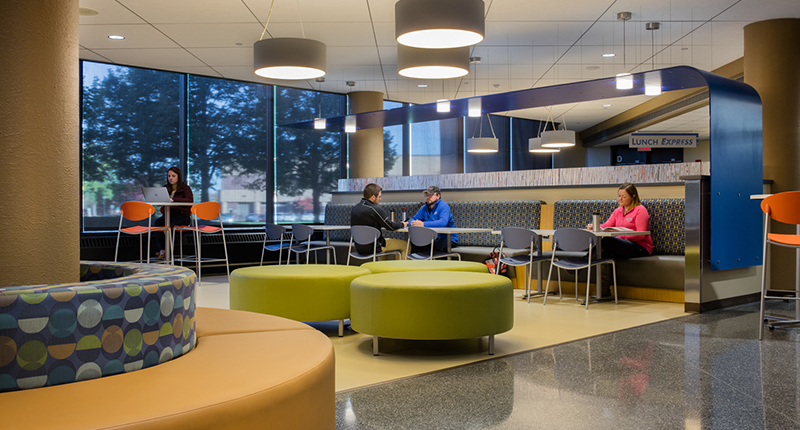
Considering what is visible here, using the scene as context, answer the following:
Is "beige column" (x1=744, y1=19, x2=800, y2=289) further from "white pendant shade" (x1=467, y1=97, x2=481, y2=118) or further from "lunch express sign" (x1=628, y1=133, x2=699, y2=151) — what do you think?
"lunch express sign" (x1=628, y1=133, x2=699, y2=151)

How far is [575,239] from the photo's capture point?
558 centimetres

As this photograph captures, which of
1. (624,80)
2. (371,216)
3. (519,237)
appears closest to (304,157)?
(371,216)

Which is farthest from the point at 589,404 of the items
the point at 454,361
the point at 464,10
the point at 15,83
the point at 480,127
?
the point at 480,127

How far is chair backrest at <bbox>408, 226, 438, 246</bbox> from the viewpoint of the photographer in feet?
21.0

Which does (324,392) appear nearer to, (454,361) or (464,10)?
(454,361)

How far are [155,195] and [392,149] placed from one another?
19.3ft

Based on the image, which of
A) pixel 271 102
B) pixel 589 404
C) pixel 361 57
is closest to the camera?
pixel 589 404

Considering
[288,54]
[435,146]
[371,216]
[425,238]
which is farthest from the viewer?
[435,146]

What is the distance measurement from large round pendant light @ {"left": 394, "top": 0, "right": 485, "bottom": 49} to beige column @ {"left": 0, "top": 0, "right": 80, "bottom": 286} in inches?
108

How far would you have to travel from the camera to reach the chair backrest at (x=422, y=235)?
6395 millimetres

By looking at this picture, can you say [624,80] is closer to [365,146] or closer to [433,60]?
[433,60]

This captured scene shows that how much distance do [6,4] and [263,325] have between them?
1310 millimetres

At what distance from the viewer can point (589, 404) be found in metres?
2.68

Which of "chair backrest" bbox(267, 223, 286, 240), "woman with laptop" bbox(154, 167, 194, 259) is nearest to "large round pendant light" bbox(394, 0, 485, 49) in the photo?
"chair backrest" bbox(267, 223, 286, 240)
